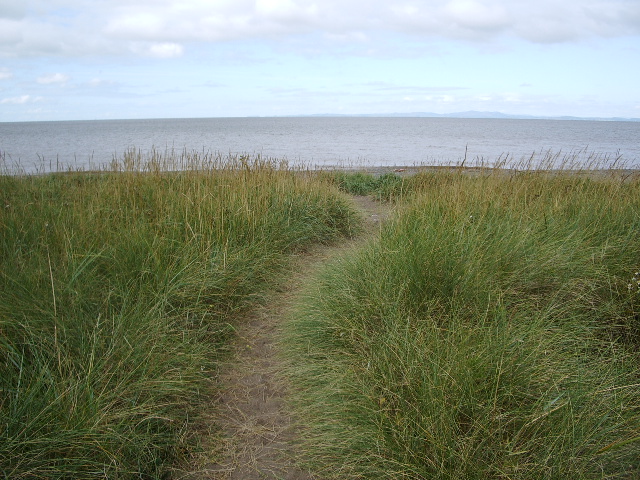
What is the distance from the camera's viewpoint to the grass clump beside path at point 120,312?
2.12 metres

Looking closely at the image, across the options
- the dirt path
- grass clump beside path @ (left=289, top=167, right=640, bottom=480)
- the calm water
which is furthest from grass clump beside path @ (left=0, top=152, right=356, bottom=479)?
the calm water

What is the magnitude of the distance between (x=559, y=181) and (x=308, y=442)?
19.0 feet

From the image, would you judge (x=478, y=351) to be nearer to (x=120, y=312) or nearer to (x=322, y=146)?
(x=120, y=312)

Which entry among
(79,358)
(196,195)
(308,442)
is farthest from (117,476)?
(196,195)

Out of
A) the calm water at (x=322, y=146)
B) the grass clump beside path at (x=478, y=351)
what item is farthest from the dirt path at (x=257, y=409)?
the calm water at (x=322, y=146)

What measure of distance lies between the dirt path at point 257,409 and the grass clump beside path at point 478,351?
6.8 inches

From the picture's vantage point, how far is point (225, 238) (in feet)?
16.0

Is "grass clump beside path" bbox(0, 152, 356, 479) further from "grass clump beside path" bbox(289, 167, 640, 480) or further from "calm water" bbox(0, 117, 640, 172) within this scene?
"calm water" bbox(0, 117, 640, 172)

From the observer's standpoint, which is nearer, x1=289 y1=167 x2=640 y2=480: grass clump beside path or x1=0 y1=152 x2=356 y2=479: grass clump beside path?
x1=289 y1=167 x2=640 y2=480: grass clump beside path

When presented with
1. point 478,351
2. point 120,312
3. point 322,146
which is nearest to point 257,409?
point 120,312

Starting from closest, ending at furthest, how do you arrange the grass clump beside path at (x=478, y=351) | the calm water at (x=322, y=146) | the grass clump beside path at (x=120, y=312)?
the grass clump beside path at (x=478, y=351)
the grass clump beside path at (x=120, y=312)
the calm water at (x=322, y=146)

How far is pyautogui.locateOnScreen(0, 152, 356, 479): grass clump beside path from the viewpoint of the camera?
2121 millimetres

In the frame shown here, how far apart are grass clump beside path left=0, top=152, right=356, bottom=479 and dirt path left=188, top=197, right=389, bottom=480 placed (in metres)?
0.18

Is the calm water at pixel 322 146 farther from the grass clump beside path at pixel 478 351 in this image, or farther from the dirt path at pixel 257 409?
the dirt path at pixel 257 409
